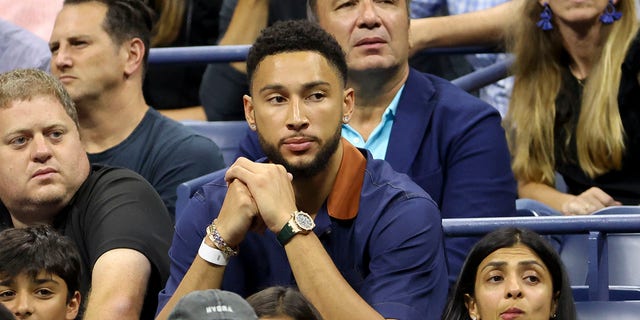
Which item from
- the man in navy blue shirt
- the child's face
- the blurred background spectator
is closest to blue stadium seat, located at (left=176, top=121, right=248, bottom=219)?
the blurred background spectator

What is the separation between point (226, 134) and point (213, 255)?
1730 mm

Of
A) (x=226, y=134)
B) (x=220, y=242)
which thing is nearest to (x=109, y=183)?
(x=220, y=242)

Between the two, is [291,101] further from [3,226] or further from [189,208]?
[3,226]

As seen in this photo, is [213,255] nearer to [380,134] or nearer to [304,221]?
[304,221]

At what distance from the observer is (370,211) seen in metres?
3.70

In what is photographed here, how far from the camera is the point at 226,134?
530 cm

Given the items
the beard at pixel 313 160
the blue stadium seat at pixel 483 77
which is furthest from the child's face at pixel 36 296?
the blue stadium seat at pixel 483 77

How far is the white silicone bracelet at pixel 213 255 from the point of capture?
3.60 m

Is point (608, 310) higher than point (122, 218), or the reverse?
point (122, 218)

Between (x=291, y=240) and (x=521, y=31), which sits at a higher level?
(x=521, y=31)

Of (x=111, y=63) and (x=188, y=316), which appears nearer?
(x=188, y=316)

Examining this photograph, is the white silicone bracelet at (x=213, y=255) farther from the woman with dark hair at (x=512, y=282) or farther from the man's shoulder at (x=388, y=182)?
the woman with dark hair at (x=512, y=282)

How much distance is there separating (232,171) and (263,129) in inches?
7.0

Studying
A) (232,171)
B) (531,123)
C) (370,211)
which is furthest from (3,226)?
(531,123)
